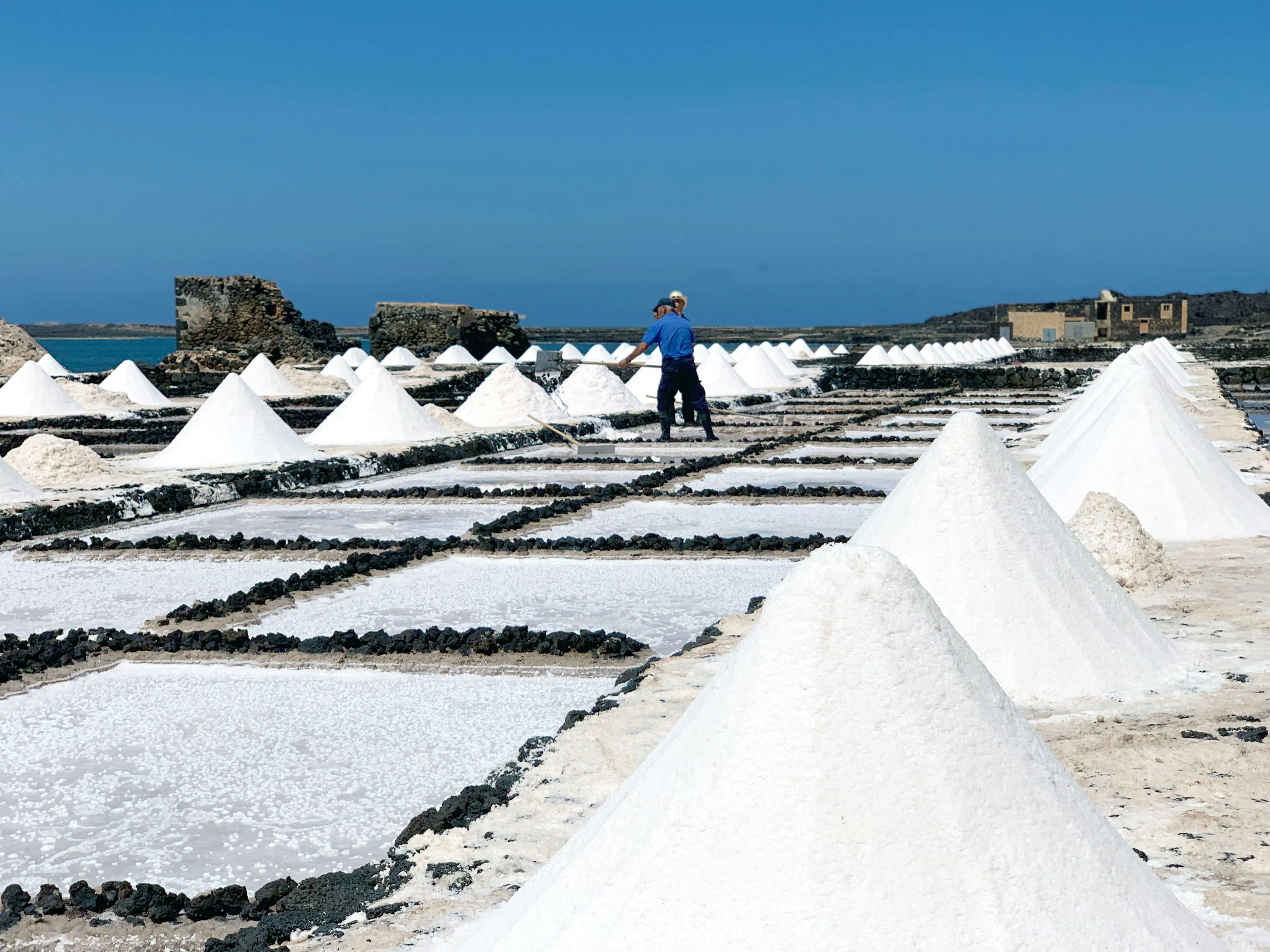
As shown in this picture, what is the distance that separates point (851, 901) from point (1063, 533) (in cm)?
265

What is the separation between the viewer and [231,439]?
11180 mm

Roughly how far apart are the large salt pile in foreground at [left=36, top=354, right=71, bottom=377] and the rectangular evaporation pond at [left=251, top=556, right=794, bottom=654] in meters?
16.2

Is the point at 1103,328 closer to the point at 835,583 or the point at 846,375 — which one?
the point at 846,375

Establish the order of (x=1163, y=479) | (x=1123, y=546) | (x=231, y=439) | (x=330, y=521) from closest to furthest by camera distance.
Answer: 1. (x=1123, y=546)
2. (x=1163, y=479)
3. (x=330, y=521)
4. (x=231, y=439)

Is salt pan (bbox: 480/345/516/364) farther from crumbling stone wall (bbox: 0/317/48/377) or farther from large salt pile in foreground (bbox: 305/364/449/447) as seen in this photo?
large salt pile in foreground (bbox: 305/364/449/447)

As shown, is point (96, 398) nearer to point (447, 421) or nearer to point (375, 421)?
point (447, 421)

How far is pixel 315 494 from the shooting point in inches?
397

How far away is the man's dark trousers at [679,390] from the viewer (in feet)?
43.7

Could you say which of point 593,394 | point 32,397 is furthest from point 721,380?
point 32,397

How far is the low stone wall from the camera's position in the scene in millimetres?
25750

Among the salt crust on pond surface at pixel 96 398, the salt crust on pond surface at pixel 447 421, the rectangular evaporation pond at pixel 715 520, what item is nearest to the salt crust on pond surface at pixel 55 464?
the rectangular evaporation pond at pixel 715 520

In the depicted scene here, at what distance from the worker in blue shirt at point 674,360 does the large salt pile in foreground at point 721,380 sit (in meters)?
8.45

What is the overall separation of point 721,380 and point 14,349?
440 inches

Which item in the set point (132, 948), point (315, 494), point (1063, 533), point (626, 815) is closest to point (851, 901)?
point (626, 815)
